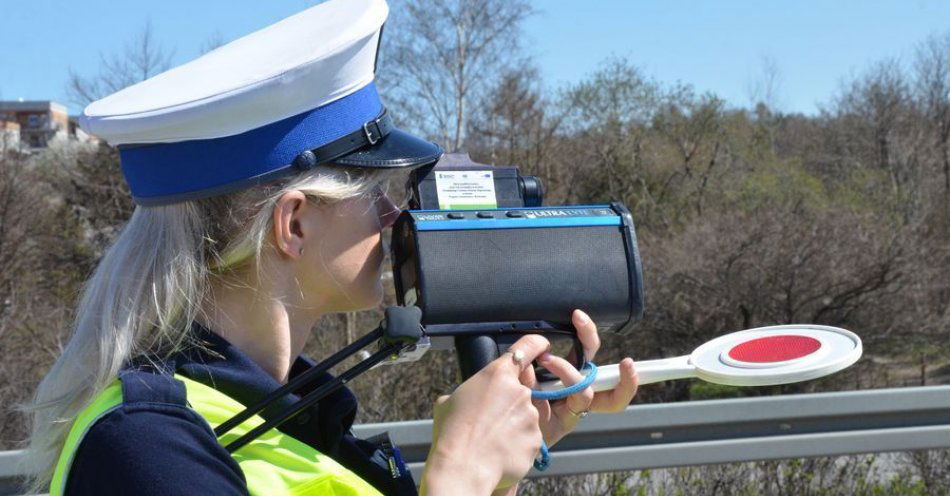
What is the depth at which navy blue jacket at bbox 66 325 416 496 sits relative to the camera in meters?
1.24

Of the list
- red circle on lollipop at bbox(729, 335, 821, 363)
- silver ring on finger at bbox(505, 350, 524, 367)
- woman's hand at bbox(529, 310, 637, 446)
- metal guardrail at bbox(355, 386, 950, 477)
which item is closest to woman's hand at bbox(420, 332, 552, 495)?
silver ring on finger at bbox(505, 350, 524, 367)

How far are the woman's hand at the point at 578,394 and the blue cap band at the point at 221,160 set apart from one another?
0.51 m

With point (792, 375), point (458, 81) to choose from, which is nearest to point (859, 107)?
point (458, 81)

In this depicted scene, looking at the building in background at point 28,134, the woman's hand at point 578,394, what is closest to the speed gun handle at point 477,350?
the woman's hand at point 578,394

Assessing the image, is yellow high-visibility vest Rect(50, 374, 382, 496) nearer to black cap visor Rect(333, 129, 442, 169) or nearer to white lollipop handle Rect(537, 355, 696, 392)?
black cap visor Rect(333, 129, 442, 169)

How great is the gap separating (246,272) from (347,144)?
0.82 ft

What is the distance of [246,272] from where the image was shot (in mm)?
1538

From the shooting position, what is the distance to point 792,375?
1.74 m

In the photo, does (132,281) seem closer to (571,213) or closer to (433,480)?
(433,480)

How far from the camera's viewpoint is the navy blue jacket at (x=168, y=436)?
1236 millimetres

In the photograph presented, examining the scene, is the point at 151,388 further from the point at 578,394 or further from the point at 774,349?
the point at 774,349

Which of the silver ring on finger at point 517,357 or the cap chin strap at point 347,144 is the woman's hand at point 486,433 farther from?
the cap chin strap at point 347,144

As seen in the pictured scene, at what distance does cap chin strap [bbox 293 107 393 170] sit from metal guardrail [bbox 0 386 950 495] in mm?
2123

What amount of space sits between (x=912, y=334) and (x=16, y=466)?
9.13 meters
